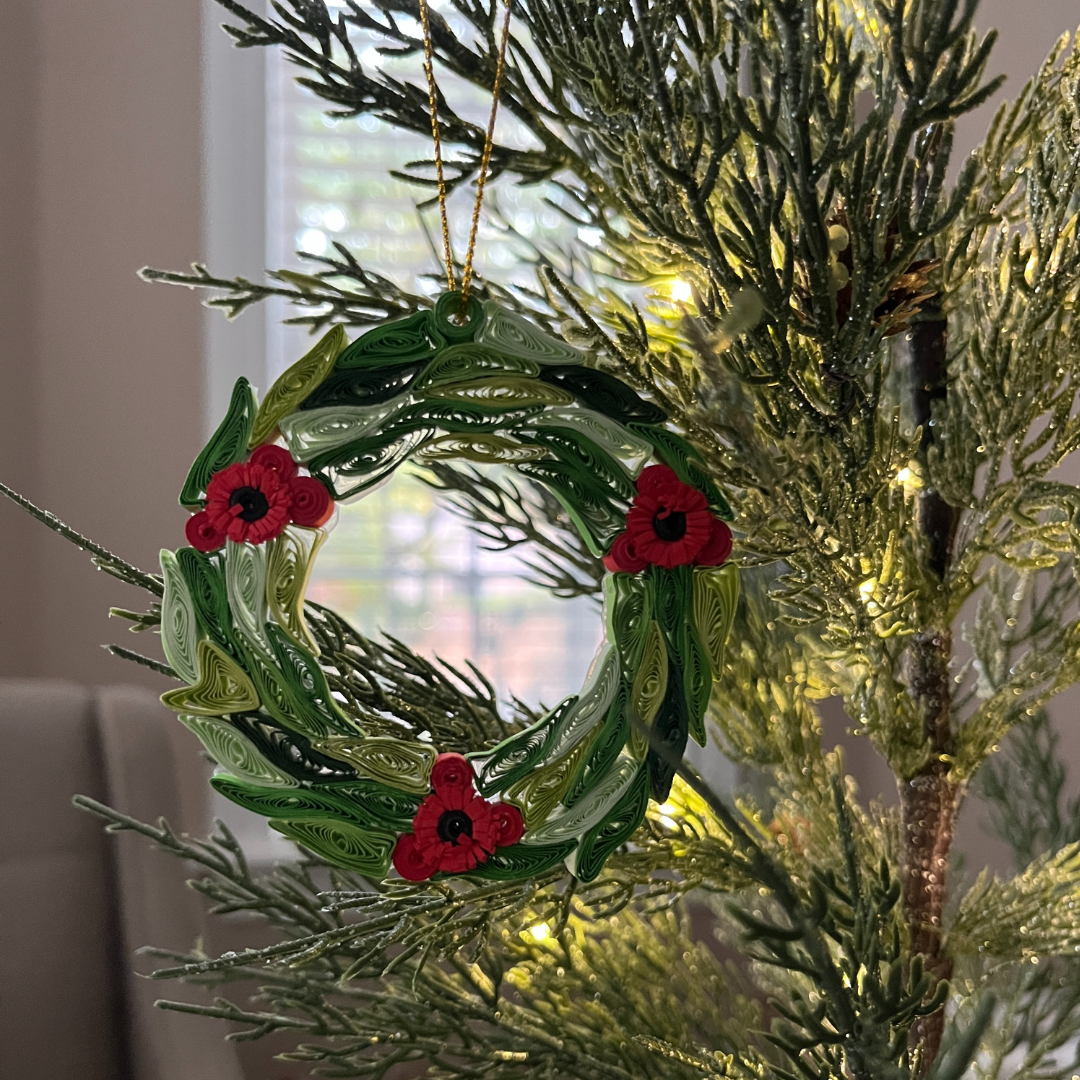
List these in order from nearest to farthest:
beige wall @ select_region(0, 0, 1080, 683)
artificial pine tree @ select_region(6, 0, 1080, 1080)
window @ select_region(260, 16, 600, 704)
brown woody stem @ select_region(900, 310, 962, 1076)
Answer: artificial pine tree @ select_region(6, 0, 1080, 1080) < brown woody stem @ select_region(900, 310, 962, 1076) < beige wall @ select_region(0, 0, 1080, 683) < window @ select_region(260, 16, 600, 704)

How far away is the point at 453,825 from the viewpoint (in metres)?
0.49

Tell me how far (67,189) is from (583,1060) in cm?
124

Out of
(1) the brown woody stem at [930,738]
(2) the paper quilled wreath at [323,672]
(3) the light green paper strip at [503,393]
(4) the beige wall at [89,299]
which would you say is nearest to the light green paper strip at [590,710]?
(2) the paper quilled wreath at [323,672]

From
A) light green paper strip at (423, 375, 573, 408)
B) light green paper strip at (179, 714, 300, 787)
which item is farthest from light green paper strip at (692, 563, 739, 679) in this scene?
light green paper strip at (179, 714, 300, 787)

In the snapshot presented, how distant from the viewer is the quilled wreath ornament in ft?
1.59

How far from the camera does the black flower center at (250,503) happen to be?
487mm

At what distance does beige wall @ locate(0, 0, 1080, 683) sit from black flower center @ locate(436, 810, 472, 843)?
3.31 feet

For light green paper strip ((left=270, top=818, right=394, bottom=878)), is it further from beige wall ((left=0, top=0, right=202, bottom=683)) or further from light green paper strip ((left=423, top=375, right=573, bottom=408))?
beige wall ((left=0, top=0, right=202, bottom=683))

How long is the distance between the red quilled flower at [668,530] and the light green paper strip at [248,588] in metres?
0.17

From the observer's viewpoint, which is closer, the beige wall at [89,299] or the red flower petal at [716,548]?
the red flower petal at [716,548]

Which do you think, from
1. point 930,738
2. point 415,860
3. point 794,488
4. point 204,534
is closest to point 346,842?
point 415,860

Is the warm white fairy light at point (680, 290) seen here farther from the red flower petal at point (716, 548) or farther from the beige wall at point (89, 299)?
the beige wall at point (89, 299)

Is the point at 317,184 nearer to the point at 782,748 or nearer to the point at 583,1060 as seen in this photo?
the point at 782,748

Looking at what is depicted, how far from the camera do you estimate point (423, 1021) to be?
0.67m
